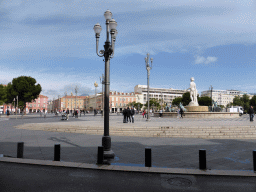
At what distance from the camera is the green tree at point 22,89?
5081 cm

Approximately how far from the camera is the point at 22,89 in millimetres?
51219

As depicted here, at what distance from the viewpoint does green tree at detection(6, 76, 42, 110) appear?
167 feet

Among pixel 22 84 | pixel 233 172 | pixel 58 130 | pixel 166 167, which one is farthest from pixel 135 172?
pixel 22 84

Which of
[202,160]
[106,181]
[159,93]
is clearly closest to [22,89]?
[106,181]

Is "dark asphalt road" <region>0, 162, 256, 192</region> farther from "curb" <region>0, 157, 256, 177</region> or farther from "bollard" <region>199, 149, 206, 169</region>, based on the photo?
"bollard" <region>199, 149, 206, 169</region>

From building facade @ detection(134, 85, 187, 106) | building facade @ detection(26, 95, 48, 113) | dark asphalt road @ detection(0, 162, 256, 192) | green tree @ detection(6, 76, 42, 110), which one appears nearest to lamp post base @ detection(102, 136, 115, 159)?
dark asphalt road @ detection(0, 162, 256, 192)

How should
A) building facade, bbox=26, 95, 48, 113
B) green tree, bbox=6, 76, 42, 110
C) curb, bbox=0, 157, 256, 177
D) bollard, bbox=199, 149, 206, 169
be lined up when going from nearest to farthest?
curb, bbox=0, 157, 256, 177 → bollard, bbox=199, 149, 206, 169 → green tree, bbox=6, 76, 42, 110 → building facade, bbox=26, 95, 48, 113

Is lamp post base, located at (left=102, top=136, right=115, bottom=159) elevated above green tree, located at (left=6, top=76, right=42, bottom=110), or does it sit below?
below

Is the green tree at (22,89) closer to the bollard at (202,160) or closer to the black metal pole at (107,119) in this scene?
the black metal pole at (107,119)

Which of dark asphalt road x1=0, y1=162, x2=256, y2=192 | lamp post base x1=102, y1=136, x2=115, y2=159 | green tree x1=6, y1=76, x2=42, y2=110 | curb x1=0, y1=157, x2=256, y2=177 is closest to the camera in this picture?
dark asphalt road x1=0, y1=162, x2=256, y2=192

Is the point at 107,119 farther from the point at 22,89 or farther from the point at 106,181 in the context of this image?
the point at 22,89

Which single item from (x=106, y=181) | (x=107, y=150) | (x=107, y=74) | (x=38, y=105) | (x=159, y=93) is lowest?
(x=106, y=181)

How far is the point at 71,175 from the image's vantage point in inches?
195

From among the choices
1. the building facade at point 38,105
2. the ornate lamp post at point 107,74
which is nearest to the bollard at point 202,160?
the ornate lamp post at point 107,74
